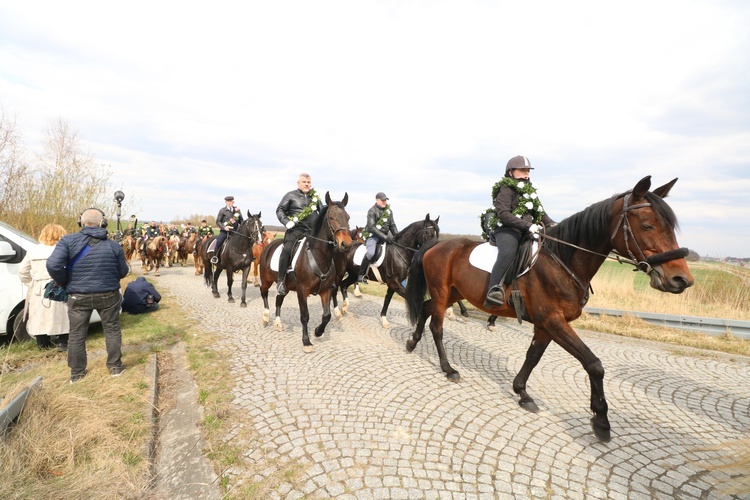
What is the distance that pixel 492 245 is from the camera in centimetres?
459

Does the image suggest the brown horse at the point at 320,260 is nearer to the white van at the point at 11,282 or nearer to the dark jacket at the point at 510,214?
the dark jacket at the point at 510,214

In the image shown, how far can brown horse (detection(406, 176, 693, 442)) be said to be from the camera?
2.98 metres

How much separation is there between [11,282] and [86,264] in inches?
99.6

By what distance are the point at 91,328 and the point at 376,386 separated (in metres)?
5.92

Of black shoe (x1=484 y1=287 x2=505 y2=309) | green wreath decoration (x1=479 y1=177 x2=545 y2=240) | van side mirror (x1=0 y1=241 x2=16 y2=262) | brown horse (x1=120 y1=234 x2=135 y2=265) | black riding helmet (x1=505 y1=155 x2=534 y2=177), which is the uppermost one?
black riding helmet (x1=505 y1=155 x2=534 y2=177)

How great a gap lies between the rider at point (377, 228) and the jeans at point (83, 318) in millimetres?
5265

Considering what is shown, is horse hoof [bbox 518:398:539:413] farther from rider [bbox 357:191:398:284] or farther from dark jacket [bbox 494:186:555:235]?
rider [bbox 357:191:398:284]

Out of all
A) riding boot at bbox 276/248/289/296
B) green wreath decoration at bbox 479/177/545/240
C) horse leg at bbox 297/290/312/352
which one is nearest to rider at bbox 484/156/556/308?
green wreath decoration at bbox 479/177/545/240

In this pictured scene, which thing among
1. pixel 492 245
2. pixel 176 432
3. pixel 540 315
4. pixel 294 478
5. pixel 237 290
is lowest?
pixel 237 290

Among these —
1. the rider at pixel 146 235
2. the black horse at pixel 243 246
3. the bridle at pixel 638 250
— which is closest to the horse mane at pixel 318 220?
the black horse at pixel 243 246

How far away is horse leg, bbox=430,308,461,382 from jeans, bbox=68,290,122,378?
4.48m

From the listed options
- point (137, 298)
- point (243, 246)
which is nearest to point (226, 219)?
point (243, 246)

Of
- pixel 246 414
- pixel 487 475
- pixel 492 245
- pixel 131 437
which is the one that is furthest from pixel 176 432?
pixel 492 245

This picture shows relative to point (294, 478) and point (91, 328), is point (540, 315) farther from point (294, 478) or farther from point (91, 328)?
point (91, 328)
